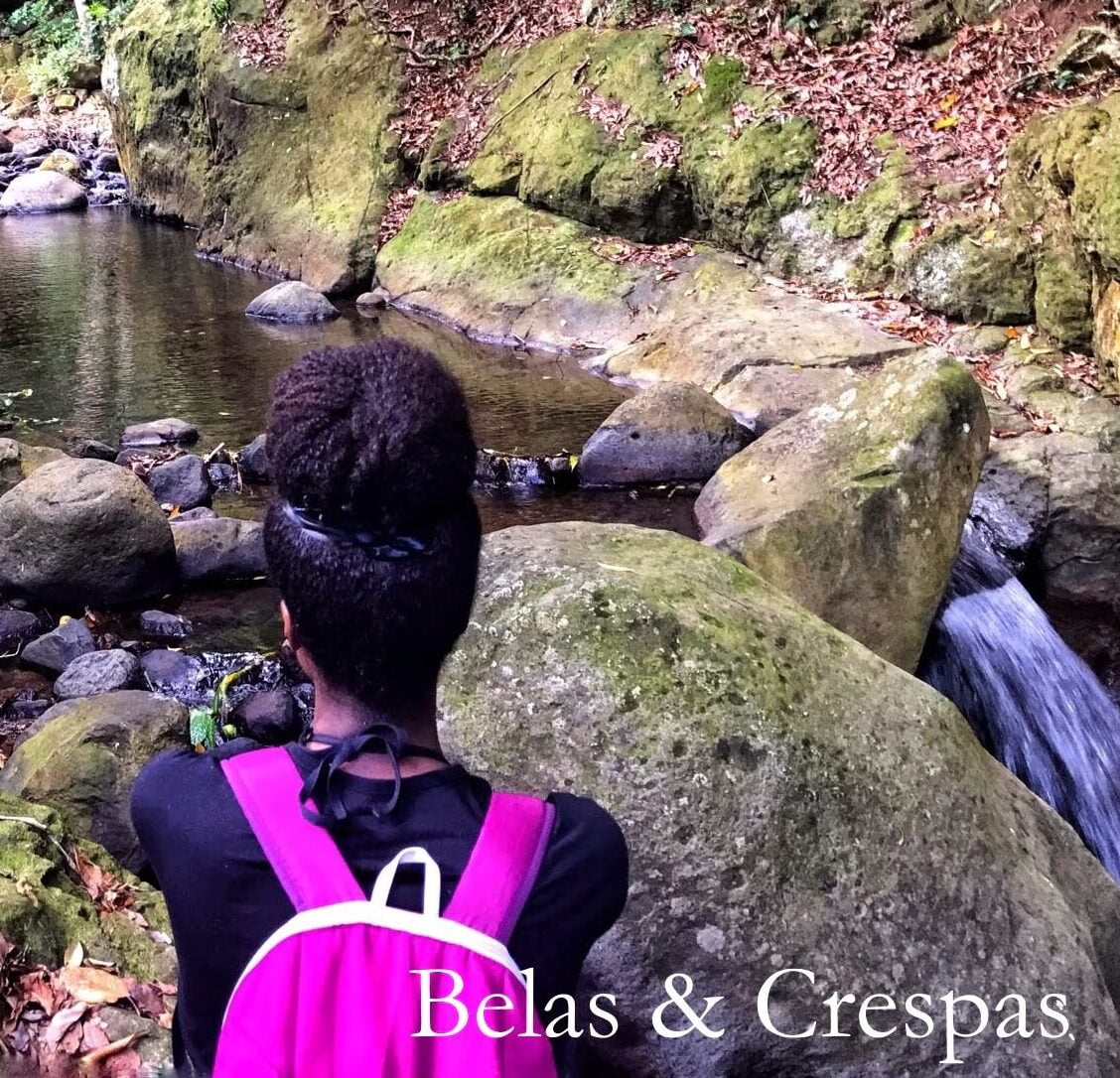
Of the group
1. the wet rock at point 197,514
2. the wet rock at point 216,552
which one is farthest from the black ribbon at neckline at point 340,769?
the wet rock at point 197,514

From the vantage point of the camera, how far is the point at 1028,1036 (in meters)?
2.86

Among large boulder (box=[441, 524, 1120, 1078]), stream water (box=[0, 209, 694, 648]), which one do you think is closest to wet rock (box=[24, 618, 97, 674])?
stream water (box=[0, 209, 694, 648])

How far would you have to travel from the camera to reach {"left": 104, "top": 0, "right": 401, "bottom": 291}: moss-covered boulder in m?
13.8

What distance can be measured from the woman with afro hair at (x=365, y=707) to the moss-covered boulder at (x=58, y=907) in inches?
57.2

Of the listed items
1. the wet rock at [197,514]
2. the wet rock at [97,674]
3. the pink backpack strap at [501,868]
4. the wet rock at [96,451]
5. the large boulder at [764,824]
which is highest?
the pink backpack strap at [501,868]

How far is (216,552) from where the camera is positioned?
6.30m

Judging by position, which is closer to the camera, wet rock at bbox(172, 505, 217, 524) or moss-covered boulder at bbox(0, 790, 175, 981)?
moss-covered boulder at bbox(0, 790, 175, 981)

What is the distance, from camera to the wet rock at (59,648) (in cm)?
551

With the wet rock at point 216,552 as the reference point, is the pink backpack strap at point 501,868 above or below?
above

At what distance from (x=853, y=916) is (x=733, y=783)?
0.41 metres

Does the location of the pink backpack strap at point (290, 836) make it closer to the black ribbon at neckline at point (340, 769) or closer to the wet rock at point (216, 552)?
the black ribbon at neckline at point (340, 769)

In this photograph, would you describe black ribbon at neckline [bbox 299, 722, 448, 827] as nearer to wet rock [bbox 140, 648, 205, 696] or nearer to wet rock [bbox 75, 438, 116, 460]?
wet rock [bbox 140, 648, 205, 696]

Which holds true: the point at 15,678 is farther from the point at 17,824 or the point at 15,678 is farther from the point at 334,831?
the point at 334,831

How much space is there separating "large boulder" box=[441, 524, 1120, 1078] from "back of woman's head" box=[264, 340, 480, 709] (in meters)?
1.55
